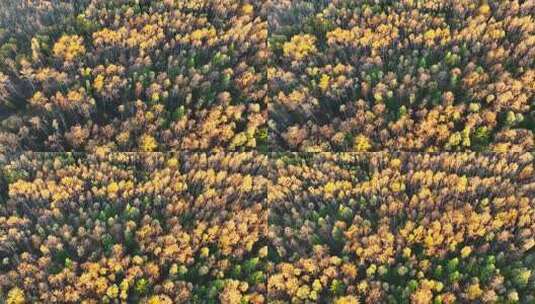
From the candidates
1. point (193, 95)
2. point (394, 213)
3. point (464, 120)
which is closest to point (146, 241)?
point (193, 95)

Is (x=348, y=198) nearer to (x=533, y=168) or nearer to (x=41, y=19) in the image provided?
(x=533, y=168)

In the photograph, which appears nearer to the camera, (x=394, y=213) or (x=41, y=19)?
(x=394, y=213)

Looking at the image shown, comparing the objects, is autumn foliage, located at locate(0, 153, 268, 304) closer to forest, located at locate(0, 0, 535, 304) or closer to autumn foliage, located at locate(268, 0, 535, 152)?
forest, located at locate(0, 0, 535, 304)

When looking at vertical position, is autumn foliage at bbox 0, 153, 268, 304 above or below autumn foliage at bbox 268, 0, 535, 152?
below

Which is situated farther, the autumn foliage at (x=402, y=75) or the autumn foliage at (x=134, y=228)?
the autumn foliage at (x=402, y=75)

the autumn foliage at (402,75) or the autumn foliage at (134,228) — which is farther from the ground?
the autumn foliage at (402,75)

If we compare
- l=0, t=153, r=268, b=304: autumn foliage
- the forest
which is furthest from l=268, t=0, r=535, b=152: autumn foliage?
l=0, t=153, r=268, b=304: autumn foliage

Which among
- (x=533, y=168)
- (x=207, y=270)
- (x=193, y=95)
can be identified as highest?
(x=193, y=95)

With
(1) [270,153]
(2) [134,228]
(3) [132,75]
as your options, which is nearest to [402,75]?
(1) [270,153]

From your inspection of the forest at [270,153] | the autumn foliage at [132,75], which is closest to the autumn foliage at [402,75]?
the forest at [270,153]

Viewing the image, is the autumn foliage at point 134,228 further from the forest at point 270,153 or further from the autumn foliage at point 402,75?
the autumn foliage at point 402,75

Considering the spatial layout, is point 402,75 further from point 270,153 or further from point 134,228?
point 134,228
